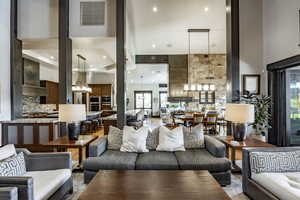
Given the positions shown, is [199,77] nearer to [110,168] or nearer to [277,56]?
[277,56]

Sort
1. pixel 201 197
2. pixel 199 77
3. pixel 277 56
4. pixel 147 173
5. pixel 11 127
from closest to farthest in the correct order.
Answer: pixel 201 197 → pixel 147 173 → pixel 277 56 → pixel 11 127 → pixel 199 77

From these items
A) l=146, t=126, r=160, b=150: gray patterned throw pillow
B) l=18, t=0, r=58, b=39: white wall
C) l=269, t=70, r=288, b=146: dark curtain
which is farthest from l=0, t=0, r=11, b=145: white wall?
l=269, t=70, r=288, b=146: dark curtain

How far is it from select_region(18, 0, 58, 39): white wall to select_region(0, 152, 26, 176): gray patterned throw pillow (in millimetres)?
4072

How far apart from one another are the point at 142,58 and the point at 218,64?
11.7 feet

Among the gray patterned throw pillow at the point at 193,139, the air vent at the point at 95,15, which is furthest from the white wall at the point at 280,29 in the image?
the air vent at the point at 95,15

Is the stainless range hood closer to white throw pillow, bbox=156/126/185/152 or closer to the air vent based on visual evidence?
the air vent

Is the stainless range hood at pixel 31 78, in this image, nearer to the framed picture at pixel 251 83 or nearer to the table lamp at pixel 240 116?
the table lamp at pixel 240 116

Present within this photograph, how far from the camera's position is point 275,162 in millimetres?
2857

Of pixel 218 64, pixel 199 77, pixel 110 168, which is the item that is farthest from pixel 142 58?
pixel 110 168

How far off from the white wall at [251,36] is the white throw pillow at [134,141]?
3.13m

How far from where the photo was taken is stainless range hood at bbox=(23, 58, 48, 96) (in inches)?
319

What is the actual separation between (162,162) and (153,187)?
3.40ft

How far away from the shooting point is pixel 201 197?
2.09 meters

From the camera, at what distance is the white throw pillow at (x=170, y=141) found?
12.9 feet
